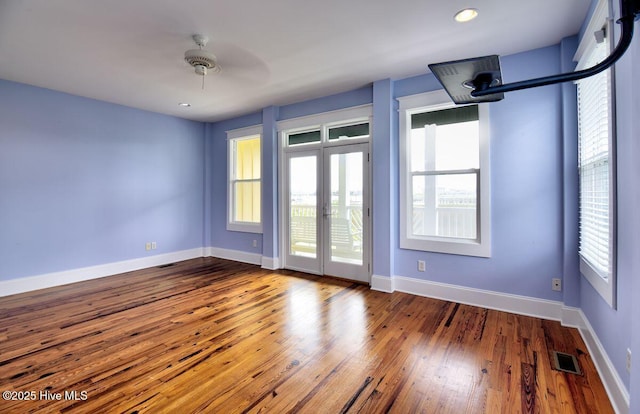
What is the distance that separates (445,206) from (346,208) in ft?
4.50

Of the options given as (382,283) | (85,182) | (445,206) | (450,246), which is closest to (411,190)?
(445,206)

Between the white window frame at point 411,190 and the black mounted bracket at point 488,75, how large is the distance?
93.0 inches

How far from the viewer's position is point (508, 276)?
3.10 meters

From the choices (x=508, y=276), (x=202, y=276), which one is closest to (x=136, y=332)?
(x=202, y=276)

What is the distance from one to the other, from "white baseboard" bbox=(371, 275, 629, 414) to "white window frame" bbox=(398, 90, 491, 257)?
44 cm

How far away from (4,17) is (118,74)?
1126mm

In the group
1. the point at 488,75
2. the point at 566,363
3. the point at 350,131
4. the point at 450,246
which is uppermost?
the point at 350,131

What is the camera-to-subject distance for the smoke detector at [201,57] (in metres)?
2.73

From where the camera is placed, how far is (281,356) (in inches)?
88.7

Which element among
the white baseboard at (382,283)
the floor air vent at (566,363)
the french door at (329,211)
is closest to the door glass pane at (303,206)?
the french door at (329,211)

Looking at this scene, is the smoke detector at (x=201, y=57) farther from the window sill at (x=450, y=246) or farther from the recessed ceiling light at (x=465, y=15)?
the window sill at (x=450, y=246)

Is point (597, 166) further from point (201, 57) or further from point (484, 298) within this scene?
point (201, 57)

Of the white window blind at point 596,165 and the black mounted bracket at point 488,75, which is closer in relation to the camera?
the black mounted bracket at point 488,75

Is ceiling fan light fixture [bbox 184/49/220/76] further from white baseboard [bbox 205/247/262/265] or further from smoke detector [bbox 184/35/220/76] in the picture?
white baseboard [bbox 205/247/262/265]
